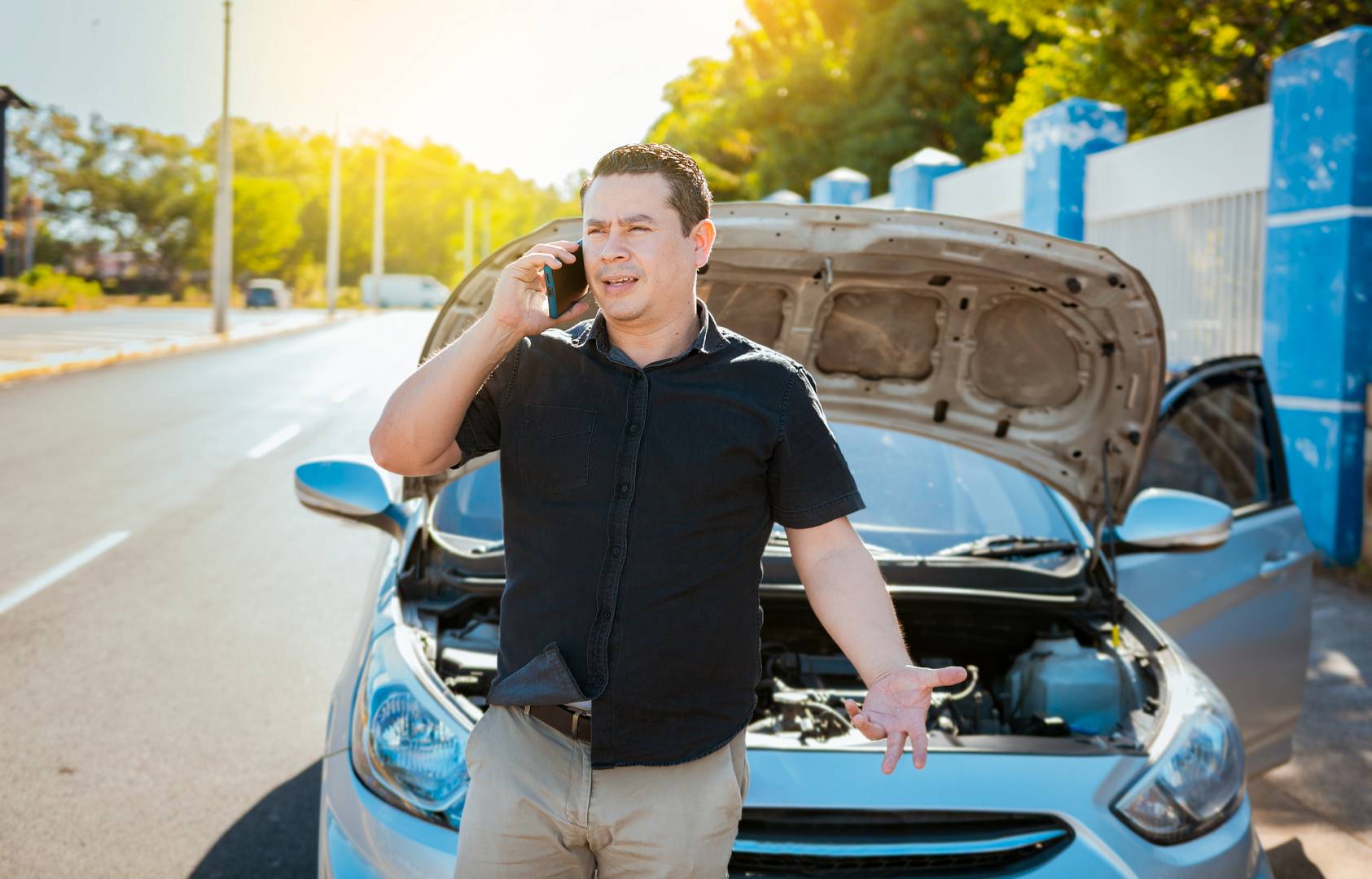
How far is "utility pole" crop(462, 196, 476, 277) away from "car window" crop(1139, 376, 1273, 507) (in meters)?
76.3

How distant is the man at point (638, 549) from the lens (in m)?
1.91

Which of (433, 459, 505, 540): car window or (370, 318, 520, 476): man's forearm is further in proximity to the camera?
(433, 459, 505, 540): car window

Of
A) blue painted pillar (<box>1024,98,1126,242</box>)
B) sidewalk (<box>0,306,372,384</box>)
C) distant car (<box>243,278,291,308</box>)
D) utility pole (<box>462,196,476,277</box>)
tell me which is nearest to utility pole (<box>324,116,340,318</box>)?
sidewalk (<box>0,306,372,384</box>)

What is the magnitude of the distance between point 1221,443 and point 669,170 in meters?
3.20

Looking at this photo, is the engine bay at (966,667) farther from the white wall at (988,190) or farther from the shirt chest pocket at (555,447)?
the white wall at (988,190)

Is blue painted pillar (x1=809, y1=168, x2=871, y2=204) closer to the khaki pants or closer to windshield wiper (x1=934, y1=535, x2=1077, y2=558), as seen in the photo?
windshield wiper (x1=934, y1=535, x2=1077, y2=558)

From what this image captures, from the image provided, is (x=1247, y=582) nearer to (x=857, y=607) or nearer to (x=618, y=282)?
(x=857, y=607)

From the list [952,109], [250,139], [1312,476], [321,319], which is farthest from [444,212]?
[1312,476]

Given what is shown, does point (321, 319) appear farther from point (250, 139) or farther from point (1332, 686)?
point (250, 139)

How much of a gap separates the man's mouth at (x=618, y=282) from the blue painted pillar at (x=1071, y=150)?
35.6 feet

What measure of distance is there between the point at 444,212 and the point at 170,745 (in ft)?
345

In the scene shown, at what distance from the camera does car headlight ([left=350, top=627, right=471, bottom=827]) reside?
8.28 ft

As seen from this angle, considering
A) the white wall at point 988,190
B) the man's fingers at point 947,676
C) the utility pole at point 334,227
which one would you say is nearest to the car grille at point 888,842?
the man's fingers at point 947,676

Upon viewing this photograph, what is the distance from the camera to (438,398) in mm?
1954
